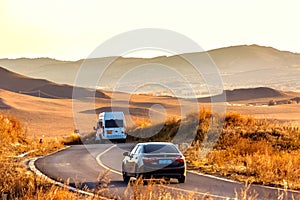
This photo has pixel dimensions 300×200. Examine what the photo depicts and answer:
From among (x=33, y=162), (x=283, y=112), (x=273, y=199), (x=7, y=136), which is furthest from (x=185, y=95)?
(x=273, y=199)

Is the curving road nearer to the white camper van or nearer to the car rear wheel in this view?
the car rear wheel

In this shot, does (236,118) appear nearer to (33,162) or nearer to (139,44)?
(139,44)

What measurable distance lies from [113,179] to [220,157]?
678cm

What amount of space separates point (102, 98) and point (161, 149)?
348ft

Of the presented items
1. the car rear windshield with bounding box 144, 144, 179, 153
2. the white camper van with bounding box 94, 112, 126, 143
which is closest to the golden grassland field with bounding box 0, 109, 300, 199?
the car rear windshield with bounding box 144, 144, 179, 153

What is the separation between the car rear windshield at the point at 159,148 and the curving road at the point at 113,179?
0.98m

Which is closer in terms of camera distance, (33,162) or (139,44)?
(33,162)

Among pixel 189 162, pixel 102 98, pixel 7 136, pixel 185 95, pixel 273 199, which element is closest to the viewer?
pixel 273 199

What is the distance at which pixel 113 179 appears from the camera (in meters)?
21.0

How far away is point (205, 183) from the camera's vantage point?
766 inches

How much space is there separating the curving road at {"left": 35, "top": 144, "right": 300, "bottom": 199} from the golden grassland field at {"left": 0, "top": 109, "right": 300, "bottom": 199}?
1.85 feet

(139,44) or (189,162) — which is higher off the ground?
(139,44)

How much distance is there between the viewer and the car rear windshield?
20.0m

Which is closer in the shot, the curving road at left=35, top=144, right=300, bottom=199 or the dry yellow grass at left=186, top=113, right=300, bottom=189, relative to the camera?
the curving road at left=35, top=144, right=300, bottom=199
